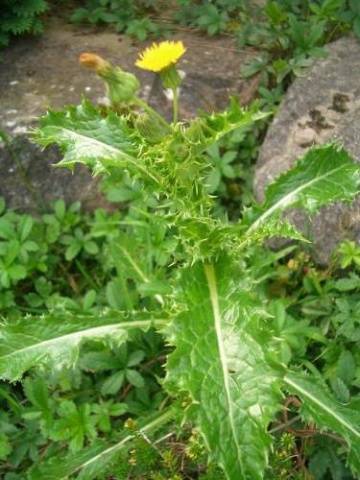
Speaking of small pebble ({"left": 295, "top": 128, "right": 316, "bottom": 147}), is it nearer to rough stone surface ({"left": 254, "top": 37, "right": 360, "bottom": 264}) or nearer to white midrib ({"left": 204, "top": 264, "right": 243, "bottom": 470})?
rough stone surface ({"left": 254, "top": 37, "right": 360, "bottom": 264})

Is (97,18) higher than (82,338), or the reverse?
(97,18)

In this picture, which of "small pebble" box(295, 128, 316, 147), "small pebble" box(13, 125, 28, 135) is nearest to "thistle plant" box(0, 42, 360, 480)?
"small pebble" box(295, 128, 316, 147)

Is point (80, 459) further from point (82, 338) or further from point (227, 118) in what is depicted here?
point (227, 118)

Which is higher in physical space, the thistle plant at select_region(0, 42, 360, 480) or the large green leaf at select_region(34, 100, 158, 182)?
the large green leaf at select_region(34, 100, 158, 182)

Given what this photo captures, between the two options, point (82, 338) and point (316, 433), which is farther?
point (316, 433)

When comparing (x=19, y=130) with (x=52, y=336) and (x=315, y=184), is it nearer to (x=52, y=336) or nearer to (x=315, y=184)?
(x=52, y=336)

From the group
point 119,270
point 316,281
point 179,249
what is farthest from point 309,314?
point 119,270
